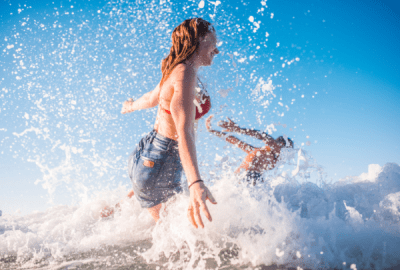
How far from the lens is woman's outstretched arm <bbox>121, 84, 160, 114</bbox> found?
2062mm

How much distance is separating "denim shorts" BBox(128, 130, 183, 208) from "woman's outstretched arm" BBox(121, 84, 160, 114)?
53 cm

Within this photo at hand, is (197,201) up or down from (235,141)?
down

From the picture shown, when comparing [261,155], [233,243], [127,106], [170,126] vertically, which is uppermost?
[127,106]

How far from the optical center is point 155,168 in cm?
157

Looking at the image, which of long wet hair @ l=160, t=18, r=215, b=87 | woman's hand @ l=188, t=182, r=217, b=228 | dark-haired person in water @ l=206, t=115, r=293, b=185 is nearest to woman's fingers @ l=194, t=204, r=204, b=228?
woman's hand @ l=188, t=182, r=217, b=228

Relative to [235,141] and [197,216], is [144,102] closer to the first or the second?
[197,216]

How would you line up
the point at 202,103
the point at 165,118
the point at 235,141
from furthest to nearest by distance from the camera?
the point at 235,141 → the point at 202,103 → the point at 165,118

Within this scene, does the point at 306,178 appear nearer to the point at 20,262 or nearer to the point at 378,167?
the point at 378,167

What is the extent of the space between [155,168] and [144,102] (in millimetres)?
924

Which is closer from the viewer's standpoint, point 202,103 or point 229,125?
point 202,103

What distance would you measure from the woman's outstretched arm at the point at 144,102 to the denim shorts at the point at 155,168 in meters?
0.53

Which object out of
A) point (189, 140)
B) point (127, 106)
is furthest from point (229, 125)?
point (189, 140)

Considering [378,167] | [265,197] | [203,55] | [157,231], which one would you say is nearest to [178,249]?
[157,231]

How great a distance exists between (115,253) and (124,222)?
118 centimetres
